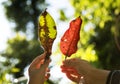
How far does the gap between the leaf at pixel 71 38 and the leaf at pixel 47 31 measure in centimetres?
4

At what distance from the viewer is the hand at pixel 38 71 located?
1.05 meters

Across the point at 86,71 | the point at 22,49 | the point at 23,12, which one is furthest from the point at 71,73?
the point at 23,12

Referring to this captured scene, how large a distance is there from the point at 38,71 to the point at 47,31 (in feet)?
0.34

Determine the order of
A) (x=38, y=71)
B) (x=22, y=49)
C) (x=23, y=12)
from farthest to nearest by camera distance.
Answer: (x=23, y=12) < (x=22, y=49) < (x=38, y=71)

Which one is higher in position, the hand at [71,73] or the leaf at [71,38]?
the leaf at [71,38]

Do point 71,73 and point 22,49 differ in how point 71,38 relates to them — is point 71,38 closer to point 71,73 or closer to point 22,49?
point 71,73

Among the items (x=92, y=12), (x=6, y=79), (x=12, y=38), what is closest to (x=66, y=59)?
(x=6, y=79)

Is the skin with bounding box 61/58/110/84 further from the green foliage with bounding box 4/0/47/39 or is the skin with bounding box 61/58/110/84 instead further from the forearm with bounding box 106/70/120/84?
the green foliage with bounding box 4/0/47/39

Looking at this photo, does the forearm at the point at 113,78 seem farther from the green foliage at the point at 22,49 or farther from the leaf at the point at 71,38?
the green foliage at the point at 22,49

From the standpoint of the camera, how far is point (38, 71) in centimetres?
106

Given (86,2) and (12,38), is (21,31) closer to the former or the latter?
(12,38)

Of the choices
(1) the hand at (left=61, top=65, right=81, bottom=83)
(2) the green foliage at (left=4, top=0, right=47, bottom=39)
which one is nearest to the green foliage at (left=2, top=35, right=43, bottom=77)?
(2) the green foliage at (left=4, top=0, right=47, bottom=39)

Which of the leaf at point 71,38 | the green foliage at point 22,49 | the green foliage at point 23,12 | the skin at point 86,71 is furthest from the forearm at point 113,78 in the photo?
the green foliage at point 23,12

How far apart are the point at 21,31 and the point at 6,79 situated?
71.0 feet
